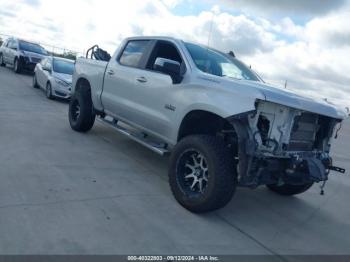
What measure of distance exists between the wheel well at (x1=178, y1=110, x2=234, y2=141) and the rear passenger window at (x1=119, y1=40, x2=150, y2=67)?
175 centimetres

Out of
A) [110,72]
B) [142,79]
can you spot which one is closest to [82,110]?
[110,72]

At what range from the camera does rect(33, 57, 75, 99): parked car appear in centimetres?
1371

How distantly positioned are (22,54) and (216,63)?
16136mm

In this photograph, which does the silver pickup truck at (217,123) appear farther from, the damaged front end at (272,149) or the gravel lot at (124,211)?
the gravel lot at (124,211)

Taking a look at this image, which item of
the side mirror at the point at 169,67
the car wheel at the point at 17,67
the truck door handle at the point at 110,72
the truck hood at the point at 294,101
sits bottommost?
the car wheel at the point at 17,67

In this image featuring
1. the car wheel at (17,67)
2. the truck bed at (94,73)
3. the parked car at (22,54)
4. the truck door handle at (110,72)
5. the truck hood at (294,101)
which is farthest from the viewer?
the car wheel at (17,67)

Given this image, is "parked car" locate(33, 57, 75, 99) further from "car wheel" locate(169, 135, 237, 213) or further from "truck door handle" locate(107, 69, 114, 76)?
"car wheel" locate(169, 135, 237, 213)

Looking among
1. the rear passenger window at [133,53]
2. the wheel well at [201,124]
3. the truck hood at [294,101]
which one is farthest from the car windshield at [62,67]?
the truck hood at [294,101]

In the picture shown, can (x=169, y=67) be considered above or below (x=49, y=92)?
above

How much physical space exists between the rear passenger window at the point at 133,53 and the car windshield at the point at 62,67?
7.66 m

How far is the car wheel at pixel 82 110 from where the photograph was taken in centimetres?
833

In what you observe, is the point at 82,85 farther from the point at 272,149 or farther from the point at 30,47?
the point at 30,47

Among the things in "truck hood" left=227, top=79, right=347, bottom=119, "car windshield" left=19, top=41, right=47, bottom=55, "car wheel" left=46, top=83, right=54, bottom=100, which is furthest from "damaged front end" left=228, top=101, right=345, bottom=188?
"car windshield" left=19, top=41, right=47, bottom=55

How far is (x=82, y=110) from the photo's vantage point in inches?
327
